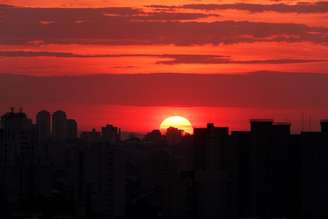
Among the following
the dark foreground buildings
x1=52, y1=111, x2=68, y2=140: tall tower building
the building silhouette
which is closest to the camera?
the dark foreground buildings

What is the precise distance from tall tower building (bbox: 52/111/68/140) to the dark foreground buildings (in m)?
18.5

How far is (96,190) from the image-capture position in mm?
46562

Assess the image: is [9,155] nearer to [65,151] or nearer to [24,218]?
[65,151]

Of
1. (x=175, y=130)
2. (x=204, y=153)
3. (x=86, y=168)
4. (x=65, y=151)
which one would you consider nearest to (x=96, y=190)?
(x=86, y=168)

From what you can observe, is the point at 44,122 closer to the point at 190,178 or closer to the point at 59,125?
the point at 59,125

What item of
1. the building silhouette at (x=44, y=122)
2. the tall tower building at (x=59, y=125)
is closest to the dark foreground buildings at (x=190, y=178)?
the building silhouette at (x=44, y=122)

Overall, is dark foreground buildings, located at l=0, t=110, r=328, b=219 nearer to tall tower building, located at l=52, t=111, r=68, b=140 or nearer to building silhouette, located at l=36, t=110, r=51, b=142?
building silhouette, located at l=36, t=110, r=51, b=142

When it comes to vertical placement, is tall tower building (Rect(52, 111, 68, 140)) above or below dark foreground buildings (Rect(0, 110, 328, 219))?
above

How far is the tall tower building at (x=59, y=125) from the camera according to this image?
7844cm

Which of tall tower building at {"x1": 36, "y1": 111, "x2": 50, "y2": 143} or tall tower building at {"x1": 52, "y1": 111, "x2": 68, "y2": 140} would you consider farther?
tall tower building at {"x1": 52, "y1": 111, "x2": 68, "y2": 140}

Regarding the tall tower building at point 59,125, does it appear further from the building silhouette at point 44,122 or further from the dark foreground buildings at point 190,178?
the dark foreground buildings at point 190,178

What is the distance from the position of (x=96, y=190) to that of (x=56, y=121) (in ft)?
116

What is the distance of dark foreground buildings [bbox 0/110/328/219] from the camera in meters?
40.4

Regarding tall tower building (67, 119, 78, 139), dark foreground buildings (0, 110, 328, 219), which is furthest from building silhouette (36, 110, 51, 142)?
dark foreground buildings (0, 110, 328, 219)
